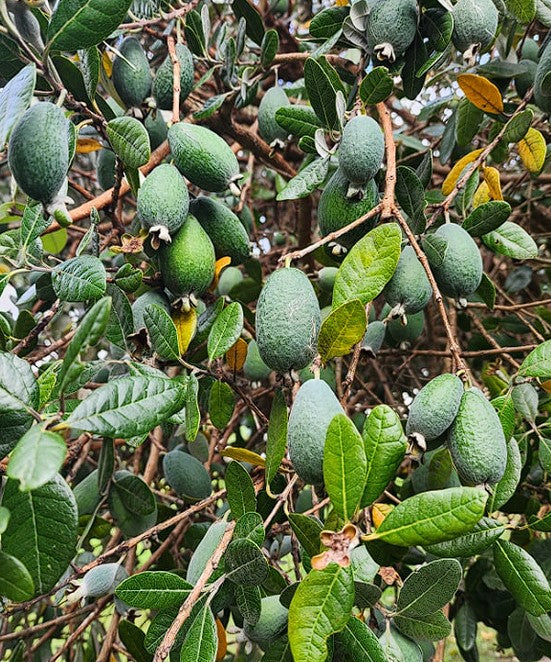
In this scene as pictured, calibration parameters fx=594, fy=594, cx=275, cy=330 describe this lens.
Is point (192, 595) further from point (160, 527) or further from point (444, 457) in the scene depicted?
point (444, 457)

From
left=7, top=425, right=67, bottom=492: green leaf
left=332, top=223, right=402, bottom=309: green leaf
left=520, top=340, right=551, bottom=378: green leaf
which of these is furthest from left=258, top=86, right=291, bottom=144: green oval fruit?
left=7, top=425, right=67, bottom=492: green leaf

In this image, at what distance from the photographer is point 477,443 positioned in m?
0.66

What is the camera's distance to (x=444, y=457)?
0.97 meters

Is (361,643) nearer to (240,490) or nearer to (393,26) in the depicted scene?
(240,490)

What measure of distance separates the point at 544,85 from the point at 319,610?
0.87 m

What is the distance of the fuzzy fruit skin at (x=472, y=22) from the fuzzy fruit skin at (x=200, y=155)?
42 cm

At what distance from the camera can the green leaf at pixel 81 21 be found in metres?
0.61

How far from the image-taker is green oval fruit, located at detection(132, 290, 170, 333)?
81cm

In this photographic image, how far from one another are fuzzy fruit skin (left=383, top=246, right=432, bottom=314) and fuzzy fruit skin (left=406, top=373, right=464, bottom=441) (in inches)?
6.3

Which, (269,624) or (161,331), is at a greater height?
(161,331)

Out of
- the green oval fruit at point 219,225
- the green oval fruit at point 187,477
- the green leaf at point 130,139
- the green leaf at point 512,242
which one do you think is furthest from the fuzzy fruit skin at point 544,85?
the green oval fruit at point 187,477

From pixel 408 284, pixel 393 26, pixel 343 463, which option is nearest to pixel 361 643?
pixel 343 463

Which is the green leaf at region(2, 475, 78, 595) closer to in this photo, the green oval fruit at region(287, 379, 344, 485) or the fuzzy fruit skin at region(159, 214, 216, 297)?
the green oval fruit at region(287, 379, 344, 485)

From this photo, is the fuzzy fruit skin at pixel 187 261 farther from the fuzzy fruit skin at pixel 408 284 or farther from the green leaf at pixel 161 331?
the fuzzy fruit skin at pixel 408 284
